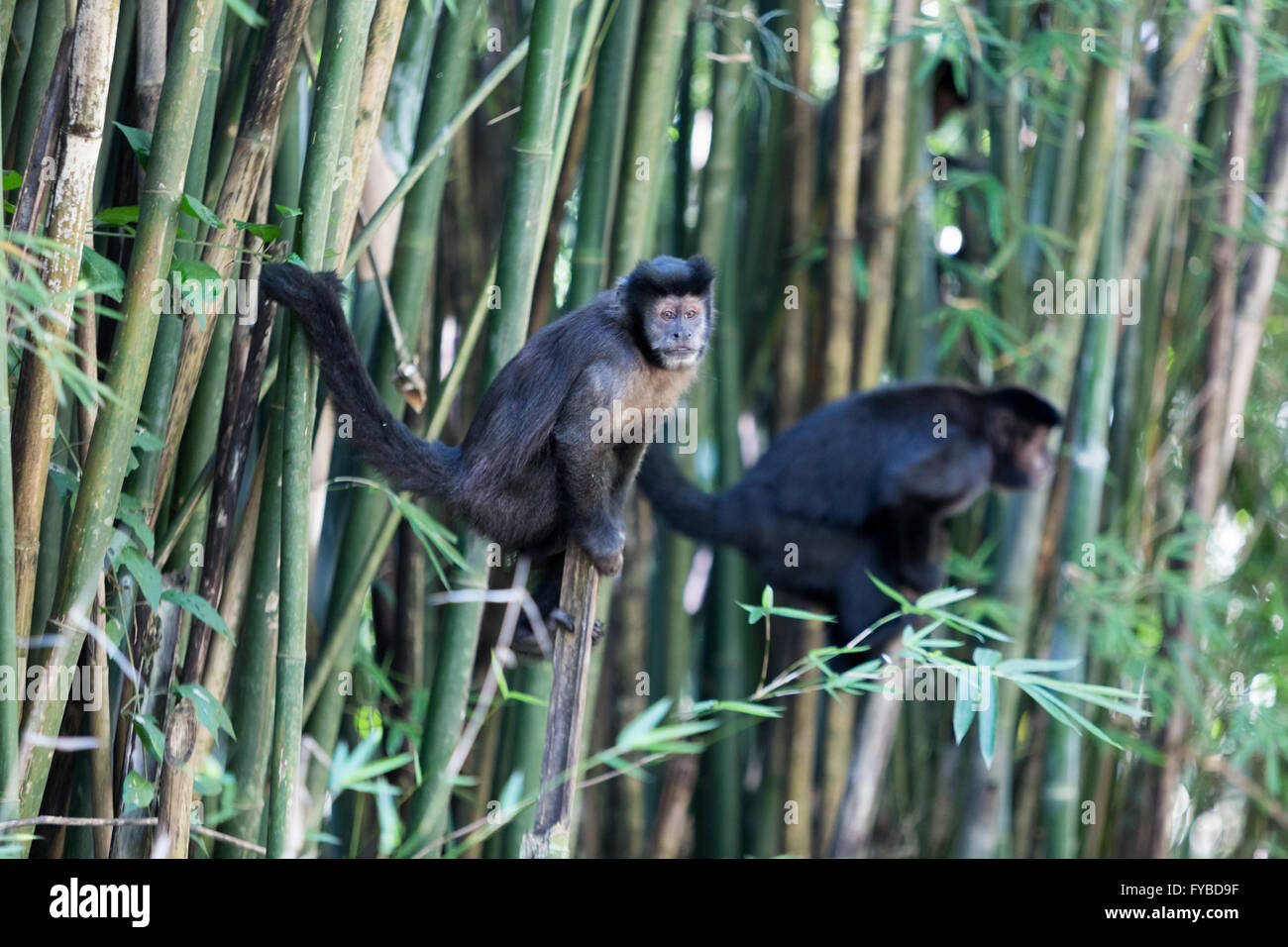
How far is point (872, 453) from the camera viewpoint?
424cm

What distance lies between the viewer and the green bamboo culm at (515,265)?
2068 millimetres

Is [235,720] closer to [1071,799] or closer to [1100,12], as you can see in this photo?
[1071,799]

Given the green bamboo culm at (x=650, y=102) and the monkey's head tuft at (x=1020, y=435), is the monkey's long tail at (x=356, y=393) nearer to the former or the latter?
the green bamboo culm at (x=650, y=102)

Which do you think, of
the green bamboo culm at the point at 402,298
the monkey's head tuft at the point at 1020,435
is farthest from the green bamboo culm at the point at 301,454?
the monkey's head tuft at the point at 1020,435

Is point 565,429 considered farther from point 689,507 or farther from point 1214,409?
point 1214,409

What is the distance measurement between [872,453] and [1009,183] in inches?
38.3

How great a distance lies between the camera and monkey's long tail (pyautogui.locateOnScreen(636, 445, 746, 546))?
4008mm

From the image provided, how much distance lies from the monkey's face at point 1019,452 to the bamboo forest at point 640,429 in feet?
0.06

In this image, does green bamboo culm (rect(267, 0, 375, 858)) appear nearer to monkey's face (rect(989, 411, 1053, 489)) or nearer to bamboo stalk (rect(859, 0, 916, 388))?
bamboo stalk (rect(859, 0, 916, 388))

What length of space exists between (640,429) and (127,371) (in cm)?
117

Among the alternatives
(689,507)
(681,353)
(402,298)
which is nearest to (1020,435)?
(689,507)

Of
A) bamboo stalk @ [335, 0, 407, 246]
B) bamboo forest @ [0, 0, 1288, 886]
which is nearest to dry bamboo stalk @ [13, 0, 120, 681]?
bamboo forest @ [0, 0, 1288, 886]

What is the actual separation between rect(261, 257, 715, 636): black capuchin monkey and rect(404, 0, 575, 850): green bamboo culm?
0.69 ft
